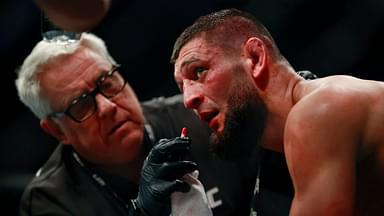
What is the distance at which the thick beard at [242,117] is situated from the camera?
4.25 feet

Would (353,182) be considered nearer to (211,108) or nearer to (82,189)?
(211,108)

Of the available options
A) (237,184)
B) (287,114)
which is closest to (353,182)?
(287,114)

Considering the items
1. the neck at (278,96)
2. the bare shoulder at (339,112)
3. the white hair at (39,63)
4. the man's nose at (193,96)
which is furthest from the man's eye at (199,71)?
the white hair at (39,63)

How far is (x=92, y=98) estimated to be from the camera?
1.84 m

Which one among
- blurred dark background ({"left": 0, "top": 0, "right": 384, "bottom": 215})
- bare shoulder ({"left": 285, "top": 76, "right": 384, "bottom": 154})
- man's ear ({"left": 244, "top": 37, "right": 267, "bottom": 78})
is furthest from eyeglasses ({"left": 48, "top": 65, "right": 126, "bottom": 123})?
bare shoulder ({"left": 285, "top": 76, "right": 384, "bottom": 154})

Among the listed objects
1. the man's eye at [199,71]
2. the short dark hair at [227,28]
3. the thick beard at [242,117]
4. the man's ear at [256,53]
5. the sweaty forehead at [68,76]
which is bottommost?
the sweaty forehead at [68,76]

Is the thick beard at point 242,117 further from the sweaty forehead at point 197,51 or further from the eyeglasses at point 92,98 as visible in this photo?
the eyeglasses at point 92,98

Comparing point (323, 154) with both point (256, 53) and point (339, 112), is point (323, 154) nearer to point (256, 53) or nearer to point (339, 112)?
point (339, 112)

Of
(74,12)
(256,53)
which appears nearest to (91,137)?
(256,53)

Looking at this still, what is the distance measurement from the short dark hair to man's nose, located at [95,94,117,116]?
51cm

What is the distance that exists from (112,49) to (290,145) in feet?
4.07

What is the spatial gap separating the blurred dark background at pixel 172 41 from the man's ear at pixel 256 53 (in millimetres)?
769

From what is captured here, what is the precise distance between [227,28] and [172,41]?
34.1 inches

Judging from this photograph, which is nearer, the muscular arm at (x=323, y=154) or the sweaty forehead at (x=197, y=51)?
the muscular arm at (x=323, y=154)
